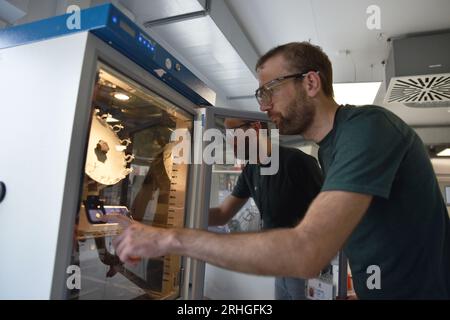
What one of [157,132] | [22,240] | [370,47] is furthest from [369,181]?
[370,47]

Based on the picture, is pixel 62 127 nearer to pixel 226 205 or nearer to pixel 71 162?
pixel 71 162

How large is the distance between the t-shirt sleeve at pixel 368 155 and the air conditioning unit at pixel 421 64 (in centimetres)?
164

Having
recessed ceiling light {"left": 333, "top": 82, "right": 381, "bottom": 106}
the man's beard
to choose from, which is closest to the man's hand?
the man's beard

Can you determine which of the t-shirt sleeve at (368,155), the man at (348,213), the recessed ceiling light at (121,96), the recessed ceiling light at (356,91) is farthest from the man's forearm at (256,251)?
the recessed ceiling light at (356,91)

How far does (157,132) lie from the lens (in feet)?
4.21

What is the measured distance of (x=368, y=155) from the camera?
66cm

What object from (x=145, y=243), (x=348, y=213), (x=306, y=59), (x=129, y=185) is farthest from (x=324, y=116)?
(x=129, y=185)

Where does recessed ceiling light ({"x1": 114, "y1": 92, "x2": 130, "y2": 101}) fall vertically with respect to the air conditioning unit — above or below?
below

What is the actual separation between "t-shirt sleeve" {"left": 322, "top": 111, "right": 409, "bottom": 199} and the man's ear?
0.22 m

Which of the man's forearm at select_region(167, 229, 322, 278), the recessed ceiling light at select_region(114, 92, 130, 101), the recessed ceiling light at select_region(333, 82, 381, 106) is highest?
the recessed ceiling light at select_region(333, 82, 381, 106)

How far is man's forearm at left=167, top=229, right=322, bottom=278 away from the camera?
568mm

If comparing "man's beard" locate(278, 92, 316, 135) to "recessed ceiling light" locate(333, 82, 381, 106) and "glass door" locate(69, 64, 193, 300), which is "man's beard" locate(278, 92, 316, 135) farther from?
"recessed ceiling light" locate(333, 82, 381, 106)

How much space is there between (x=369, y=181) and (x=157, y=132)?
90 centimetres

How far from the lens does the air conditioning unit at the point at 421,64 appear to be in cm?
201
